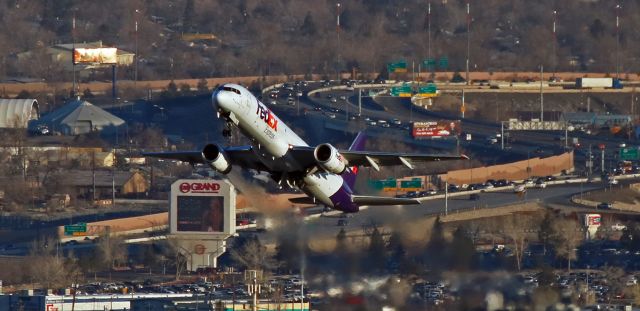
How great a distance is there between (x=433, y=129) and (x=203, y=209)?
2570 inches

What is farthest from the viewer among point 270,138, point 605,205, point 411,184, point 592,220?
point 411,184


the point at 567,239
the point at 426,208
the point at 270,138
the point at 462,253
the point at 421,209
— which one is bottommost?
the point at 462,253

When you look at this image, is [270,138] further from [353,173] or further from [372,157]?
[353,173]

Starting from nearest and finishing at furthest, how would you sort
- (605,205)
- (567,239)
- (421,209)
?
1. (421,209)
2. (567,239)
3. (605,205)

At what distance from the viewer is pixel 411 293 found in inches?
3312

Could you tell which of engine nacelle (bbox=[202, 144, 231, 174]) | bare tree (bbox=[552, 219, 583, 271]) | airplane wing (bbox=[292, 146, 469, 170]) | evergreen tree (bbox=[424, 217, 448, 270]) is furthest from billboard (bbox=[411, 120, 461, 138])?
engine nacelle (bbox=[202, 144, 231, 174])

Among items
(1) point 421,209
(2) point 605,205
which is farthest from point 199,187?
(1) point 421,209

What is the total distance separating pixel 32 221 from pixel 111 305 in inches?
1856

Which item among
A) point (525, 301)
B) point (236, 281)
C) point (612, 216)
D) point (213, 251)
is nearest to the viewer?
point (525, 301)

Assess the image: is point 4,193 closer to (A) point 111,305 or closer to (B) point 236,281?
(B) point 236,281

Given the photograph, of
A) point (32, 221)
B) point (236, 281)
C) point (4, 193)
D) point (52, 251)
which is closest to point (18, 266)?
point (52, 251)

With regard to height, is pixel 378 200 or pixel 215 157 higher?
pixel 215 157

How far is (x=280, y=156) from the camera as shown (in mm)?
81062

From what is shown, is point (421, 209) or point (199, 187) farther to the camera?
point (199, 187)
